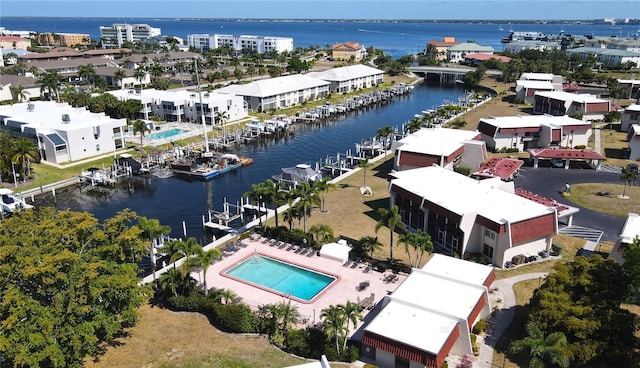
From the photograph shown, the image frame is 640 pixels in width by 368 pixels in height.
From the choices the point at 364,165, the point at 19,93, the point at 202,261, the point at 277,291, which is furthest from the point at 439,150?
the point at 19,93

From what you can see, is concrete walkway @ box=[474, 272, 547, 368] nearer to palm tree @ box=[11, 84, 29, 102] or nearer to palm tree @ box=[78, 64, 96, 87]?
palm tree @ box=[11, 84, 29, 102]

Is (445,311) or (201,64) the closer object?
(445,311)

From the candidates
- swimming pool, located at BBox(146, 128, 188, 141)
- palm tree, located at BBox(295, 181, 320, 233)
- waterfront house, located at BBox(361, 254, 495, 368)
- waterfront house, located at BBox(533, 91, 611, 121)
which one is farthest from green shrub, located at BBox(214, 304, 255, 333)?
waterfront house, located at BBox(533, 91, 611, 121)

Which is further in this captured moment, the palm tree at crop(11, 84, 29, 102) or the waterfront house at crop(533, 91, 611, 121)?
the palm tree at crop(11, 84, 29, 102)

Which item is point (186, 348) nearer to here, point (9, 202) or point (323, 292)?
point (323, 292)

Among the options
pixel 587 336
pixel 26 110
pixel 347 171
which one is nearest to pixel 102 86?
pixel 26 110

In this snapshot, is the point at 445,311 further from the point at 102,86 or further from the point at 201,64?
the point at 201,64
